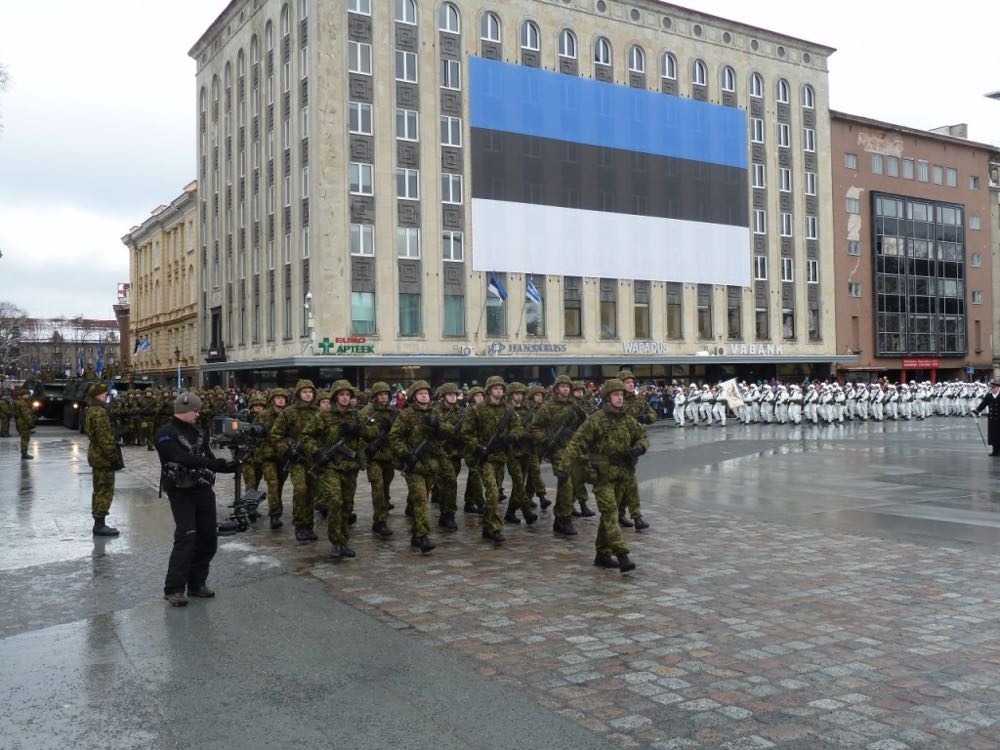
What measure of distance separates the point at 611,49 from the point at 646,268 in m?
11.0

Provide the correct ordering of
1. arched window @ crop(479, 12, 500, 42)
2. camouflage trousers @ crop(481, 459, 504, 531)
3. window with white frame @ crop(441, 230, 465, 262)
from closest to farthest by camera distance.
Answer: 1. camouflage trousers @ crop(481, 459, 504, 531)
2. window with white frame @ crop(441, 230, 465, 262)
3. arched window @ crop(479, 12, 500, 42)

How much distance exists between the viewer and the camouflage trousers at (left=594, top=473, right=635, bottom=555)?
8.87 meters

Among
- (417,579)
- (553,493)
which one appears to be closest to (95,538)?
(417,579)

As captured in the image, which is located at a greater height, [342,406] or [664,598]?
[342,406]

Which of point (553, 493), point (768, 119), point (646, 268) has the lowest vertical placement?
point (553, 493)

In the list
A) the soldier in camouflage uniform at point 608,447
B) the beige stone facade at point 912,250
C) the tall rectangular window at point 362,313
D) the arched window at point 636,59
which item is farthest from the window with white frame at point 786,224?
the soldier in camouflage uniform at point 608,447

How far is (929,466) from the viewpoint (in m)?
18.4

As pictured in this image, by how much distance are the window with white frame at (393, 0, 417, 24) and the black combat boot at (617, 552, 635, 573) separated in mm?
36300

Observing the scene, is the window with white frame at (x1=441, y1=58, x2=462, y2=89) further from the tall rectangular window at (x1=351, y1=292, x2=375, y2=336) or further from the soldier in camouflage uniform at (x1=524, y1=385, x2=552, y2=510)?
the soldier in camouflage uniform at (x1=524, y1=385, x2=552, y2=510)

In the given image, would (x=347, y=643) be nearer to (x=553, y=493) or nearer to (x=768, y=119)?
(x=553, y=493)

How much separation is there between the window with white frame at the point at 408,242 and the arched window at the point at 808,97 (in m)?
26.1

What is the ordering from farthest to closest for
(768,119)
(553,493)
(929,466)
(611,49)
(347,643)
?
(768,119), (611,49), (929,466), (553,493), (347,643)

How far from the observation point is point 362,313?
3972 cm

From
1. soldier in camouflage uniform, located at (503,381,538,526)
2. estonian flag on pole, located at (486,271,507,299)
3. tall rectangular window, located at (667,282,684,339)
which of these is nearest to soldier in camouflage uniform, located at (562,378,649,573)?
soldier in camouflage uniform, located at (503,381,538,526)
